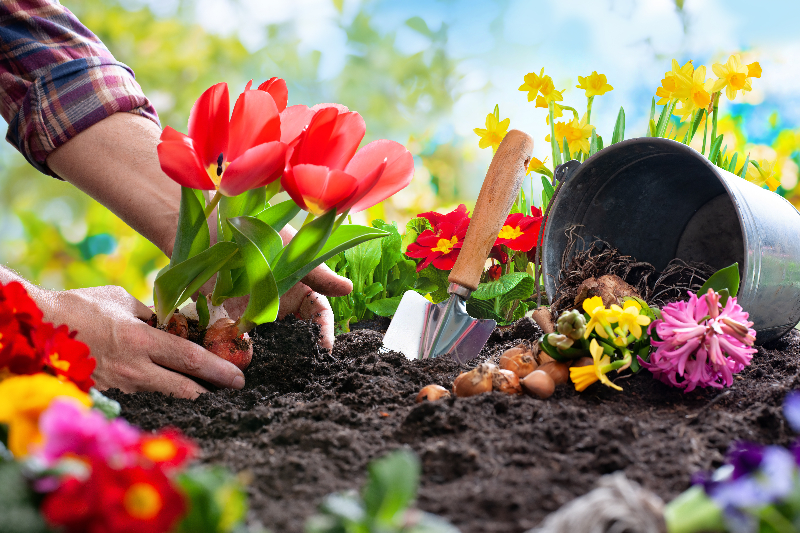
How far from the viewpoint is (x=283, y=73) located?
2.51 meters

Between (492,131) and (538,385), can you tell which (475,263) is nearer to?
(538,385)

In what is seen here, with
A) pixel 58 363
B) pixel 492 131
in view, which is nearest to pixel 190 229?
pixel 58 363

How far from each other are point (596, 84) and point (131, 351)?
1313 millimetres

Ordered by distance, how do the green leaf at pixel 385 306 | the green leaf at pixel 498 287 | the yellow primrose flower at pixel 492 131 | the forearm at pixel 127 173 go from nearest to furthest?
the forearm at pixel 127 173, the green leaf at pixel 498 287, the green leaf at pixel 385 306, the yellow primrose flower at pixel 492 131

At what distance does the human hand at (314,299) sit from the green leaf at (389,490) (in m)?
0.72

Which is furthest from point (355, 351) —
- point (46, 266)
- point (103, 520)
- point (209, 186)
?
point (46, 266)

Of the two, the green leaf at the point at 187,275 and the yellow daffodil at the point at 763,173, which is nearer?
the green leaf at the point at 187,275

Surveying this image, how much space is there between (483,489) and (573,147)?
4.39ft

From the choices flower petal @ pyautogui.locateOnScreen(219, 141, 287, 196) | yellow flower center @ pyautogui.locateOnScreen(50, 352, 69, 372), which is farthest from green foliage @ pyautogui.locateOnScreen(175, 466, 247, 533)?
flower petal @ pyautogui.locateOnScreen(219, 141, 287, 196)

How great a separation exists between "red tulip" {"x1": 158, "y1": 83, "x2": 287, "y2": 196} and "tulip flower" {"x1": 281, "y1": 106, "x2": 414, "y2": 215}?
0.13 feet

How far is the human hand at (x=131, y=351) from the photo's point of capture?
0.84 m

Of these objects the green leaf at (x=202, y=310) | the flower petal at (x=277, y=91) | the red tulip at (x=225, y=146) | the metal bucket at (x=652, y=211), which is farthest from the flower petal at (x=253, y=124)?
the metal bucket at (x=652, y=211)

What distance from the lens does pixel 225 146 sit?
29.5 inches

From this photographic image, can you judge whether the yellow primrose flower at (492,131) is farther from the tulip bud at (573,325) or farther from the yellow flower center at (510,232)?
the tulip bud at (573,325)
